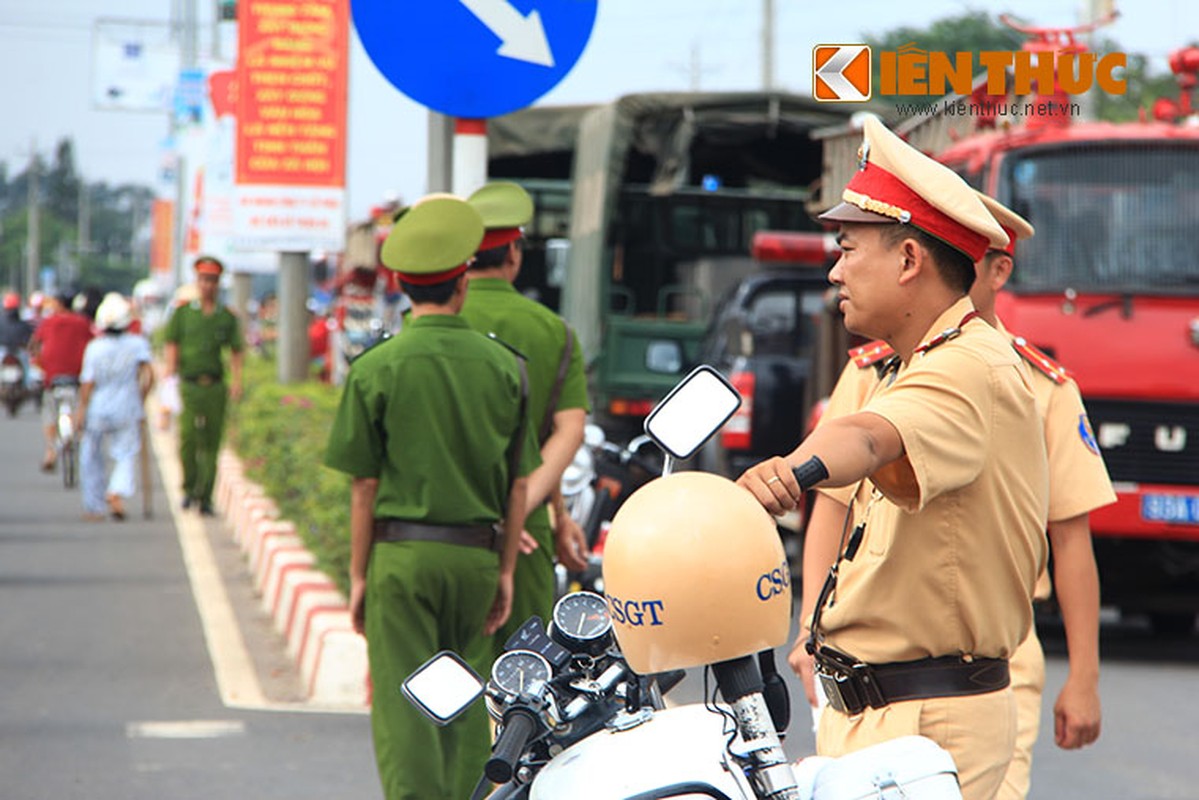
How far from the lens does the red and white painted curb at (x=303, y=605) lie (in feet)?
27.0

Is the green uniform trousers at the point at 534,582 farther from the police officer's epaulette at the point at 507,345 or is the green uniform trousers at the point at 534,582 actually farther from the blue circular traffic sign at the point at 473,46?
the blue circular traffic sign at the point at 473,46

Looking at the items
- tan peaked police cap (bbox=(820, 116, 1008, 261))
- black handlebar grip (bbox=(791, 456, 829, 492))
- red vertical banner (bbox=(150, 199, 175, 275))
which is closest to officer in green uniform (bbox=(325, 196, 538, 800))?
tan peaked police cap (bbox=(820, 116, 1008, 261))

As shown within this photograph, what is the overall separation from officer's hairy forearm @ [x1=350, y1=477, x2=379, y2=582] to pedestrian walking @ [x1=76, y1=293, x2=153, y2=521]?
10.6 m

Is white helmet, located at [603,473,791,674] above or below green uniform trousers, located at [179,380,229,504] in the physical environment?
above

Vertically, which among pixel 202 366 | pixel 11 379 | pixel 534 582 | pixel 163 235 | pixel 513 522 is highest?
pixel 163 235

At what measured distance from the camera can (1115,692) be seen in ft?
30.0

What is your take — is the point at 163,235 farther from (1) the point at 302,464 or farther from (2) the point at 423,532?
(2) the point at 423,532

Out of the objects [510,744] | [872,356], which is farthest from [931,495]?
[872,356]

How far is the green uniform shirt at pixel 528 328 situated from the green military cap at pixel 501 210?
14 cm

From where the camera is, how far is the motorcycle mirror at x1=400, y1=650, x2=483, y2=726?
2689mm

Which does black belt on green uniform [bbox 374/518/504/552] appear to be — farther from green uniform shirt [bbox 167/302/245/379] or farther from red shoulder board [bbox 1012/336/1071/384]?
green uniform shirt [bbox 167/302/245/379]

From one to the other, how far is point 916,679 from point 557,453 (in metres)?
2.81

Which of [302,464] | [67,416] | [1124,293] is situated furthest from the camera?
[67,416]

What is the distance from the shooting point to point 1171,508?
966 centimetres
